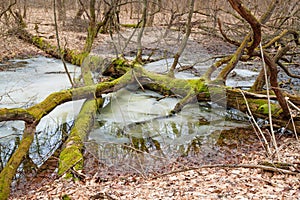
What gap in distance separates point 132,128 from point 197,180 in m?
2.78

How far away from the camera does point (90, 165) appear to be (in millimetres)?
5367

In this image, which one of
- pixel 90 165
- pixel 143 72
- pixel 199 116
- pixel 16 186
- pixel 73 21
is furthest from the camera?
pixel 73 21

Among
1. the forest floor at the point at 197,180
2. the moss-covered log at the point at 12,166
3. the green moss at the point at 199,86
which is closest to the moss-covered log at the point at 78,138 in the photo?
the forest floor at the point at 197,180

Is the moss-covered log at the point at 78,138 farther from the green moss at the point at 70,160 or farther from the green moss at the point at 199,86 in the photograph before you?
the green moss at the point at 199,86

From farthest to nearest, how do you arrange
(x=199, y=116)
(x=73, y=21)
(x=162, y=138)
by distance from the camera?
1. (x=73, y=21)
2. (x=199, y=116)
3. (x=162, y=138)

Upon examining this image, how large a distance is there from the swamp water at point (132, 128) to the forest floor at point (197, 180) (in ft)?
→ 1.04

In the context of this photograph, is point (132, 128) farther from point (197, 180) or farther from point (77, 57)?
point (77, 57)

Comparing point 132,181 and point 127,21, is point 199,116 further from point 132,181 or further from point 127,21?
point 127,21

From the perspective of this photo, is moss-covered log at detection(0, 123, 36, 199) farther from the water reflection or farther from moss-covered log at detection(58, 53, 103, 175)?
the water reflection

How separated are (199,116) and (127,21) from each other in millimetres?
14704

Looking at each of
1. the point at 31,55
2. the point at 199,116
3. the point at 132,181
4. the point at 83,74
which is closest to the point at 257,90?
the point at 199,116

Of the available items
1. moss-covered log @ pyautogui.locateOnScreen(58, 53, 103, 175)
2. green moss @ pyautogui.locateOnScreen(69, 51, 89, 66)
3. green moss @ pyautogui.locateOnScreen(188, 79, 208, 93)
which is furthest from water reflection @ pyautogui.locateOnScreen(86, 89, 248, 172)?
green moss @ pyautogui.locateOnScreen(69, 51, 89, 66)

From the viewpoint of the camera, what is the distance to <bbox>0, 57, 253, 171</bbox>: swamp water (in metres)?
5.81

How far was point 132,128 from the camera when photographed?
688 cm
